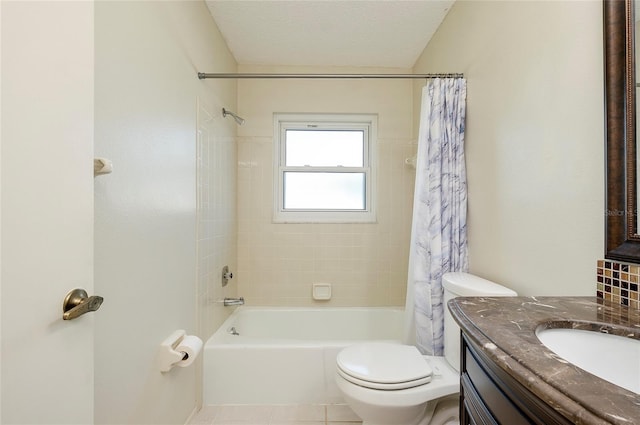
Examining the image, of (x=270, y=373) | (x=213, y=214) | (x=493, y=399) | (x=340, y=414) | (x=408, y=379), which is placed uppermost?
(x=213, y=214)

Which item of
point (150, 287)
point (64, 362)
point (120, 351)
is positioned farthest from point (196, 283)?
point (64, 362)

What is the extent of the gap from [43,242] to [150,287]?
2.27 ft

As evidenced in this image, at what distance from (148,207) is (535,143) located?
1.51m

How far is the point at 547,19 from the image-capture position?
3.51 ft

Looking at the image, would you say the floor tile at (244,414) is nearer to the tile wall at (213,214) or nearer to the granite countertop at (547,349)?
the tile wall at (213,214)

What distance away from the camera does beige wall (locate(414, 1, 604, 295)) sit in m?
0.93

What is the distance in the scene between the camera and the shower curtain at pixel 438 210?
1.61 m

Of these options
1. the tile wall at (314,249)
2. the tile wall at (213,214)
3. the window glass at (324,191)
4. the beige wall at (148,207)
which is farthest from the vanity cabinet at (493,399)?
the window glass at (324,191)

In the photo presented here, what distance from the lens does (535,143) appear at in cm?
115

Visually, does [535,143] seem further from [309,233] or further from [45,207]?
[309,233]

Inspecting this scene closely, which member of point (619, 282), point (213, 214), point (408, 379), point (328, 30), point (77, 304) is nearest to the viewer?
point (77, 304)

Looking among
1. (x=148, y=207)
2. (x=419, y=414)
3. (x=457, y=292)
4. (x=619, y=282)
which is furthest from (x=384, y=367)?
(x=148, y=207)

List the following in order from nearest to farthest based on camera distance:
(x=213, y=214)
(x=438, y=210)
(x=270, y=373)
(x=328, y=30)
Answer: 1. (x=438, y=210)
2. (x=270, y=373)
3. (x=213, y=214)
4. (x=328, y=30)

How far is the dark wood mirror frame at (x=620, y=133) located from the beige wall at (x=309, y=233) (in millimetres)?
1719
